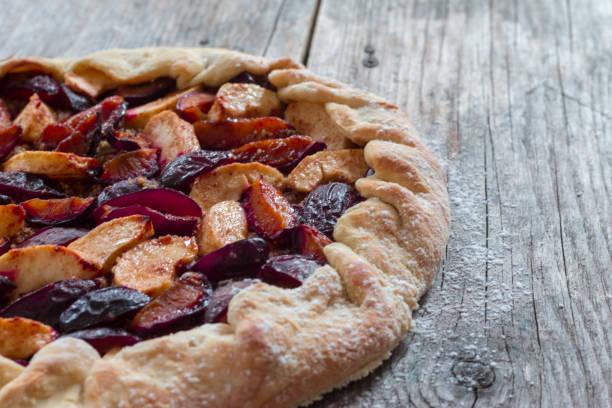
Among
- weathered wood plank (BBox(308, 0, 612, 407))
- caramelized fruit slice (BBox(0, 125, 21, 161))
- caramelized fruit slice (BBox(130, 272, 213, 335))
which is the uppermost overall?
caramelized fruit slice (BBox(0, 125, 21, 161))

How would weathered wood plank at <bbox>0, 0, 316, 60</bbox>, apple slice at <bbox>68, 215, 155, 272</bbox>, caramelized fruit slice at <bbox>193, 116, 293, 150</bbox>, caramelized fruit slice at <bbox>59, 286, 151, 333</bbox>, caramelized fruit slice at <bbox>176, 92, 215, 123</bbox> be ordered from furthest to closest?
weathered wood plank at <bbox>0, 0, 316, 60</bbox> → caramelized fruit slice at <bbox>176, 92, 215, 123</bbox> → caramelized fruit slice at <bbox>193, 116, 293, 150</bbox> → apple slice at <bbox>68, 215, 155, 272</bbox> → caramelized fruit slice at <bbox>59, 286, 151, 333</bbox>

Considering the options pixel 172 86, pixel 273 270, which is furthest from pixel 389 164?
pixel 172 86

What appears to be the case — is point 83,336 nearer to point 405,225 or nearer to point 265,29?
point 405,225

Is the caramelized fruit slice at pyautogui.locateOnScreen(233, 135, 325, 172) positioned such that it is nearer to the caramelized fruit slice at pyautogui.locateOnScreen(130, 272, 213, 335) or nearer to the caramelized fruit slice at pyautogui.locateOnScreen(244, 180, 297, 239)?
the caramelized fruit slice at pyautogui.locateOnScreen(244, 180, 297, 239)

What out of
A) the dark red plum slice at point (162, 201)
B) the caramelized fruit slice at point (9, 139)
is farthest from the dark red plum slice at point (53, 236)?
the caramelized fruit slice at point (9, 139)

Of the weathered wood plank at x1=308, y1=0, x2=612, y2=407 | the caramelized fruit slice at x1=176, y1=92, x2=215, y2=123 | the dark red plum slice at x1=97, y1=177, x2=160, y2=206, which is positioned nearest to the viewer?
the weathered wood plank at x1=308, y1=0, x2=612, y2=407

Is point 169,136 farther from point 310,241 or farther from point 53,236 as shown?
point 310,241

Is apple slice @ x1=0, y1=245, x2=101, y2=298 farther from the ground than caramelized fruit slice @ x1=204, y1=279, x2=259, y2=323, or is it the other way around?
apple slice @ x1=0, y1=245, x2=101, y2=298

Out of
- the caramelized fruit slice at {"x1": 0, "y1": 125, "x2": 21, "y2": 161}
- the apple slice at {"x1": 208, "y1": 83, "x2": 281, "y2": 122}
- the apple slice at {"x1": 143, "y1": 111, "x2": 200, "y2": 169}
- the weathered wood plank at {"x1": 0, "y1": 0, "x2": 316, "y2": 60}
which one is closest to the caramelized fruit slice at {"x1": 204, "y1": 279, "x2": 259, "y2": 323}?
the apple slice at {"x1": 143, "y1": 111, "x2": 200, "y2": 169}
